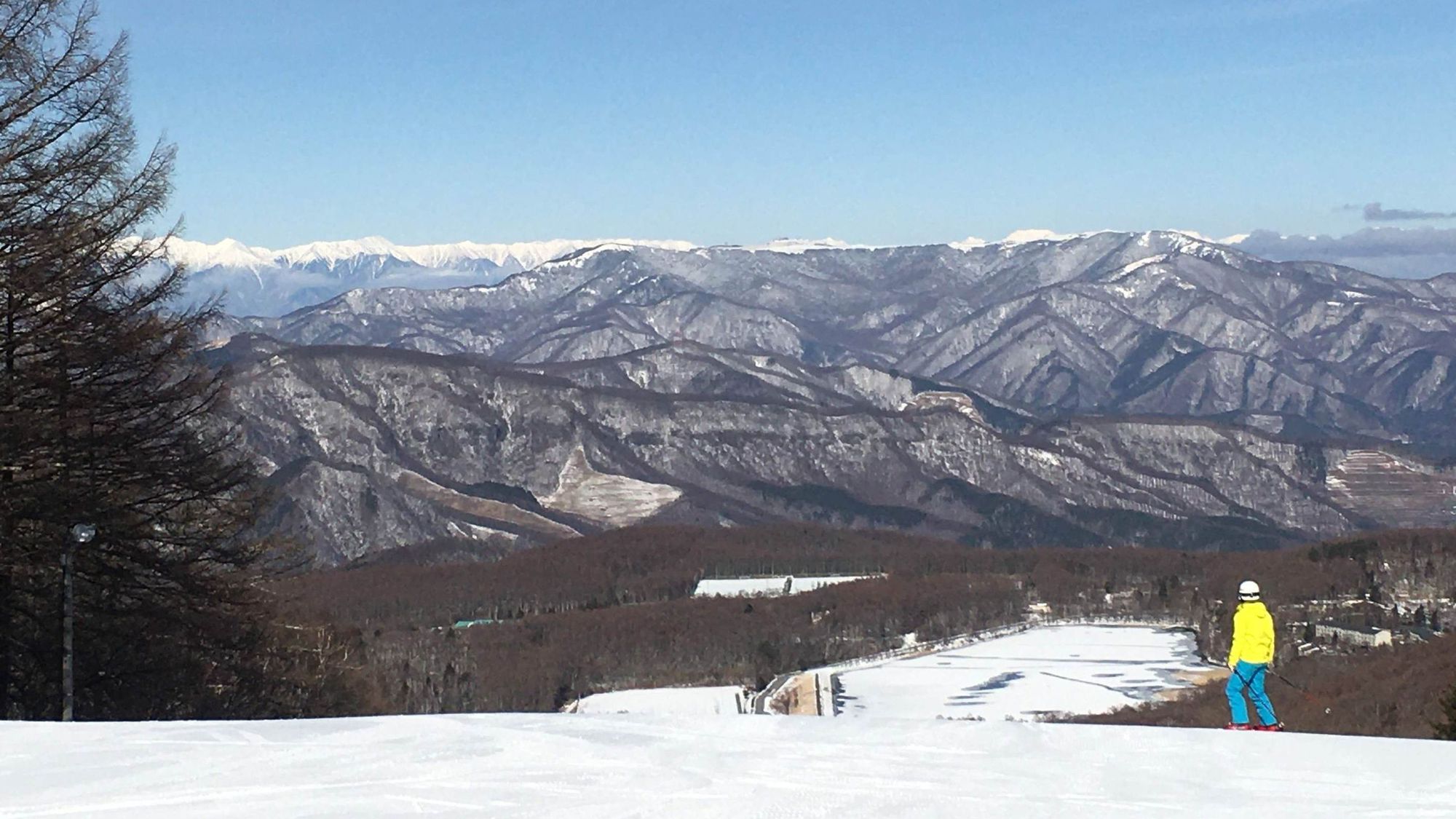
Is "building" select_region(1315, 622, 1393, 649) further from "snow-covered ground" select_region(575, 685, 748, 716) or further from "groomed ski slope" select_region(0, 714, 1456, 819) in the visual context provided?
"groomed ski slope" select_region(0, 714, 1456, 819)

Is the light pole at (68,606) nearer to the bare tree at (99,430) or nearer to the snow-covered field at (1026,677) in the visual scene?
the bare tree at (99,430)

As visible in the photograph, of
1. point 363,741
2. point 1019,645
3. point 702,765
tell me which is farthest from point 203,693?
point 1019,645

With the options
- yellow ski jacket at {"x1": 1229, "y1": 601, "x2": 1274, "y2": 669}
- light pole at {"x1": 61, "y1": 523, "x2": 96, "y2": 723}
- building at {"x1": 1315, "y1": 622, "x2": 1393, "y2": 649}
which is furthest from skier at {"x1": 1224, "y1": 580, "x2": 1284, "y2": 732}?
building at {"x1": 1315, "y1": 622, "x2": 1393, "y2": 649}

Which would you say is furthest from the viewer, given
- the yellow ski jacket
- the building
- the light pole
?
the building

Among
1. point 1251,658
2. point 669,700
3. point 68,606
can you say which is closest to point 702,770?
point 1251,658

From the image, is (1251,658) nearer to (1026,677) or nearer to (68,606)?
(68,606)

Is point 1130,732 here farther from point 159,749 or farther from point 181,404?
point 181,404
